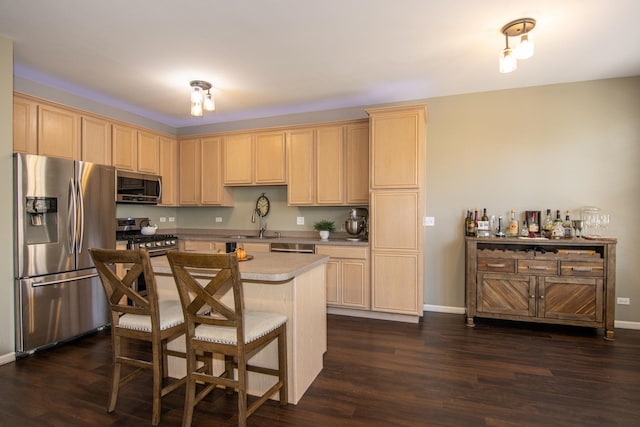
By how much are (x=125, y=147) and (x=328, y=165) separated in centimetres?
264

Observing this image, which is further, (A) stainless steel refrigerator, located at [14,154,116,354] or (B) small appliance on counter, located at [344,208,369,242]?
(B) small appliance on counter, located at [344,208,369,242]

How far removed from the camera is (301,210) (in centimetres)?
476

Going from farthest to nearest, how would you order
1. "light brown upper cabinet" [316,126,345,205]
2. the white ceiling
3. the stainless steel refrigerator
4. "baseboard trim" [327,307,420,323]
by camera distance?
"light brown upper cabinet" [316,126,345,205] < "baseboard trim" [327,307,420,323] < the stainless steel refrigerator < the white ceiling

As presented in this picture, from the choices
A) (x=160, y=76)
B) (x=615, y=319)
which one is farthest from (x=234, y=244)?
(x=615, y=319)

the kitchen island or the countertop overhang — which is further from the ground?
the countertop overhang

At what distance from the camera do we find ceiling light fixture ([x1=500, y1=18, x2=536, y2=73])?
8.00 feet

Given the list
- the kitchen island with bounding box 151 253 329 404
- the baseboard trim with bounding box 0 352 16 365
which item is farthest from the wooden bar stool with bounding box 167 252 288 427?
the baseboard trim with bounding box 0 352 16 365

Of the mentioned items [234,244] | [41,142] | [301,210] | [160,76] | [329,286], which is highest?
[160,76]

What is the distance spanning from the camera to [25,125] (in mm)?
3182

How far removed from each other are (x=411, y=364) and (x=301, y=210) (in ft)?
8.75

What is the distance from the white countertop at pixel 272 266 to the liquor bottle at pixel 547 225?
103 inches

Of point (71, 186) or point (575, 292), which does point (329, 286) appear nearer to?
point (575, 292)

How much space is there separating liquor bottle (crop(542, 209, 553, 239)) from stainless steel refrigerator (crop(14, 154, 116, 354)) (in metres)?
4.75

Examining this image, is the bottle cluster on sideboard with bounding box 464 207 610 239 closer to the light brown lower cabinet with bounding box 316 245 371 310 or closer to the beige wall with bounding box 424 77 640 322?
the beige wall with bounding box 424 77 640 322
